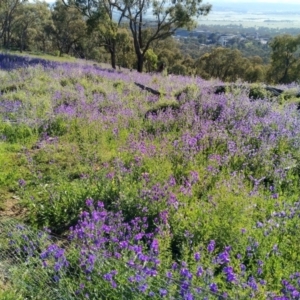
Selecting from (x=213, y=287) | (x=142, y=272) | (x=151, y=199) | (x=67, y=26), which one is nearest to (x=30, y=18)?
(x=67, y=26)

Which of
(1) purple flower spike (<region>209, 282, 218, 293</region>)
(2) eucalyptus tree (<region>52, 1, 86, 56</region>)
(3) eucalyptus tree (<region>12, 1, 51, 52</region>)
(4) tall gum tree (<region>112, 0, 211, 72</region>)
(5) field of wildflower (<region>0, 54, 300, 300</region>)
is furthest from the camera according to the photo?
(3) eucalyptus tree (<region>12, 1, 51, 52</region>)

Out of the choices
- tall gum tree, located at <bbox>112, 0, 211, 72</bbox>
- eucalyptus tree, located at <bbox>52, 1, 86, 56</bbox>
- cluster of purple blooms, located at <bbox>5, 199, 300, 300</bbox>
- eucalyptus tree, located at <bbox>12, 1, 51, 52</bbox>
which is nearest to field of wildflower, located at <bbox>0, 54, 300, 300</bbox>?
cluster of purple blooms, located at <bbox>5, 199, 300, 300</bbox>

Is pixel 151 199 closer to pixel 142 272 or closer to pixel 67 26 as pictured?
pixel 142 272

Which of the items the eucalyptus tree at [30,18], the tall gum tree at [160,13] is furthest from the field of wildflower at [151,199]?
the eucalyptus tree at [30,18]

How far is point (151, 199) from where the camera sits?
434 centimetres

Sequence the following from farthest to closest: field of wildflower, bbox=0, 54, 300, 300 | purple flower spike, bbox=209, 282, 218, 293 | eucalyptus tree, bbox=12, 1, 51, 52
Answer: eucalyptus tree, bbox=12, 1, 51, 52 → field of wildflower, bbox=0, 54, 300, 300 → purple flower spike, bbox=209, 282, 218, 293

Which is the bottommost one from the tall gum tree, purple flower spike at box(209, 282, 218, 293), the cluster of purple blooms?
the cluster of purple blooms

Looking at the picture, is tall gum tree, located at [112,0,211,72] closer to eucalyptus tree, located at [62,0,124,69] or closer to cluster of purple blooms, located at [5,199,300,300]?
eucalyptus tree, located at [62,0,124,69]

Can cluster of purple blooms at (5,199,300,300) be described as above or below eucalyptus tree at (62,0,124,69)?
below

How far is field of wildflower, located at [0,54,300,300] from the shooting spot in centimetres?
305

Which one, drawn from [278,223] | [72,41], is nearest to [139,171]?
[278,223]

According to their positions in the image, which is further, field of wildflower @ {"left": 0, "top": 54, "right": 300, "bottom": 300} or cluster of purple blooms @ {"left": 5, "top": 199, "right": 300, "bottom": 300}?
field of wildflower @ {"left": 0, "top": 54, "right": 300, "bottom": 300}

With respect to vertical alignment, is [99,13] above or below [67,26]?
below

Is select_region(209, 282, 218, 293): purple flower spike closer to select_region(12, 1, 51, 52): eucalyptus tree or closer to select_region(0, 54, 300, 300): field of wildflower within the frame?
select_region(0, 54, 300, 300): field of wildflower
